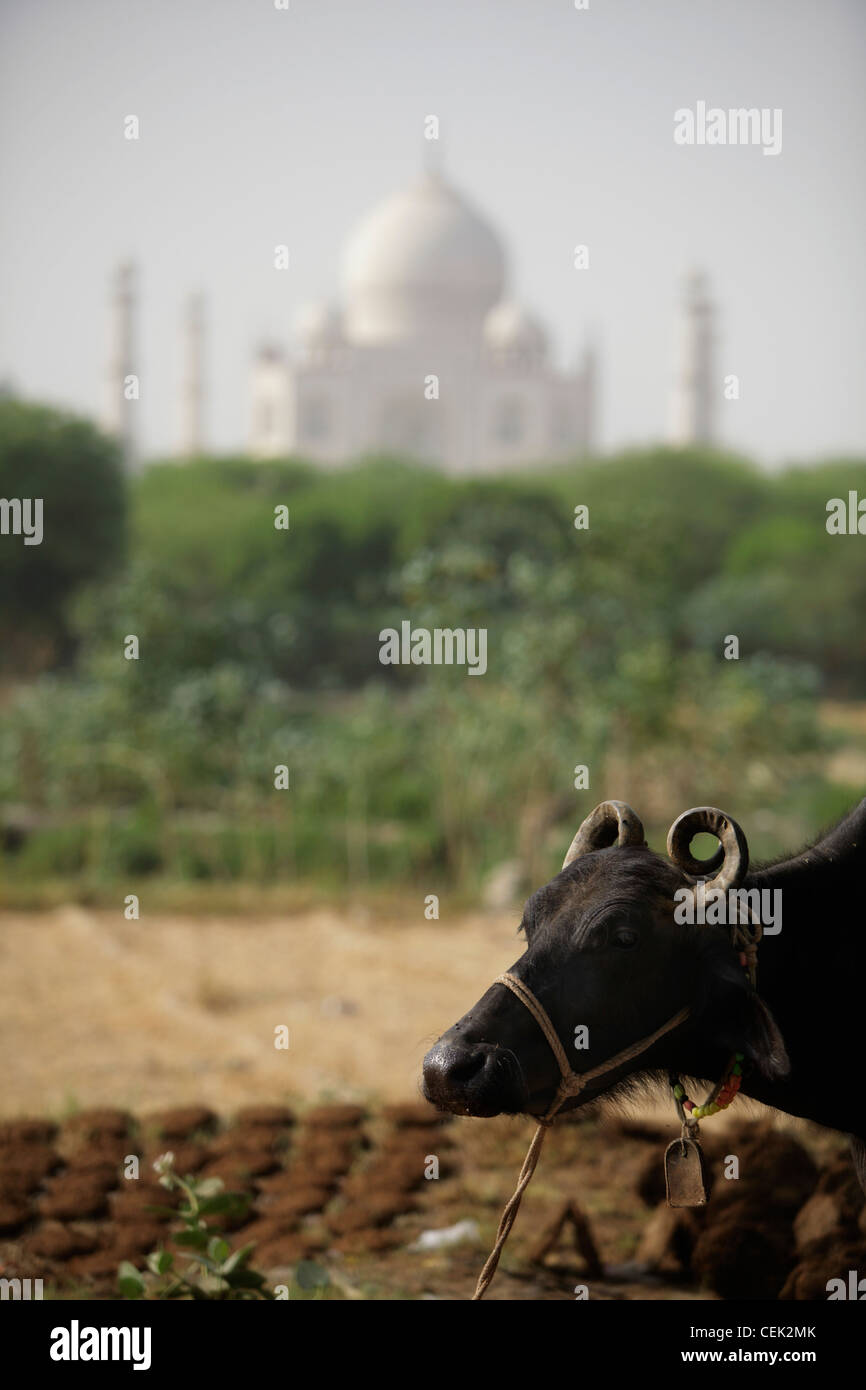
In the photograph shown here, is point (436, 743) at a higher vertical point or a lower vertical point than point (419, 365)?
lower

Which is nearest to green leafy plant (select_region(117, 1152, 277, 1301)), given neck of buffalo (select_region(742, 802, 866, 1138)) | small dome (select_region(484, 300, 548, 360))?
neck of buffalo (select_region(742, 802, 866, 1138))

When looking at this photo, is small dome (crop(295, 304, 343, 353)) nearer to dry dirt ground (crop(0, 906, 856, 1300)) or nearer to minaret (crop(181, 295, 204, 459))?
minaret (crop(181, 295, 204, 459))

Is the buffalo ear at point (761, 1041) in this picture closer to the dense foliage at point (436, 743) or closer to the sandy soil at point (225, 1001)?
the sandy soil at point (225, 1001)

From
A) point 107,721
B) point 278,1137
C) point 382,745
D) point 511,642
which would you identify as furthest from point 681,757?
point 278,1137

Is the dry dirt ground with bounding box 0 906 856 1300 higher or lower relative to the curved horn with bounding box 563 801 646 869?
lower

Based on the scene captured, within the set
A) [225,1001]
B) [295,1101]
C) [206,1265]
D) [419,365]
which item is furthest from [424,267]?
[206,1265]

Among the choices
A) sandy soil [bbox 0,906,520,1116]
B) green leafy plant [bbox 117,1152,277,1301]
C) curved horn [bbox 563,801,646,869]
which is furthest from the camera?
sandy soil [bbox 0,906,520,1116]

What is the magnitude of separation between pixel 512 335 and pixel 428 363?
193cm

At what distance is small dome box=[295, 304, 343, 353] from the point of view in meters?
30.5

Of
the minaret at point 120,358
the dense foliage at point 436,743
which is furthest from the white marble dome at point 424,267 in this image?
the dense foliage at point 436,743

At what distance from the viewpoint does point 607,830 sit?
8.13ft

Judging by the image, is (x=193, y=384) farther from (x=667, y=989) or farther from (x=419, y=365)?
→ (x=667, y=989)
